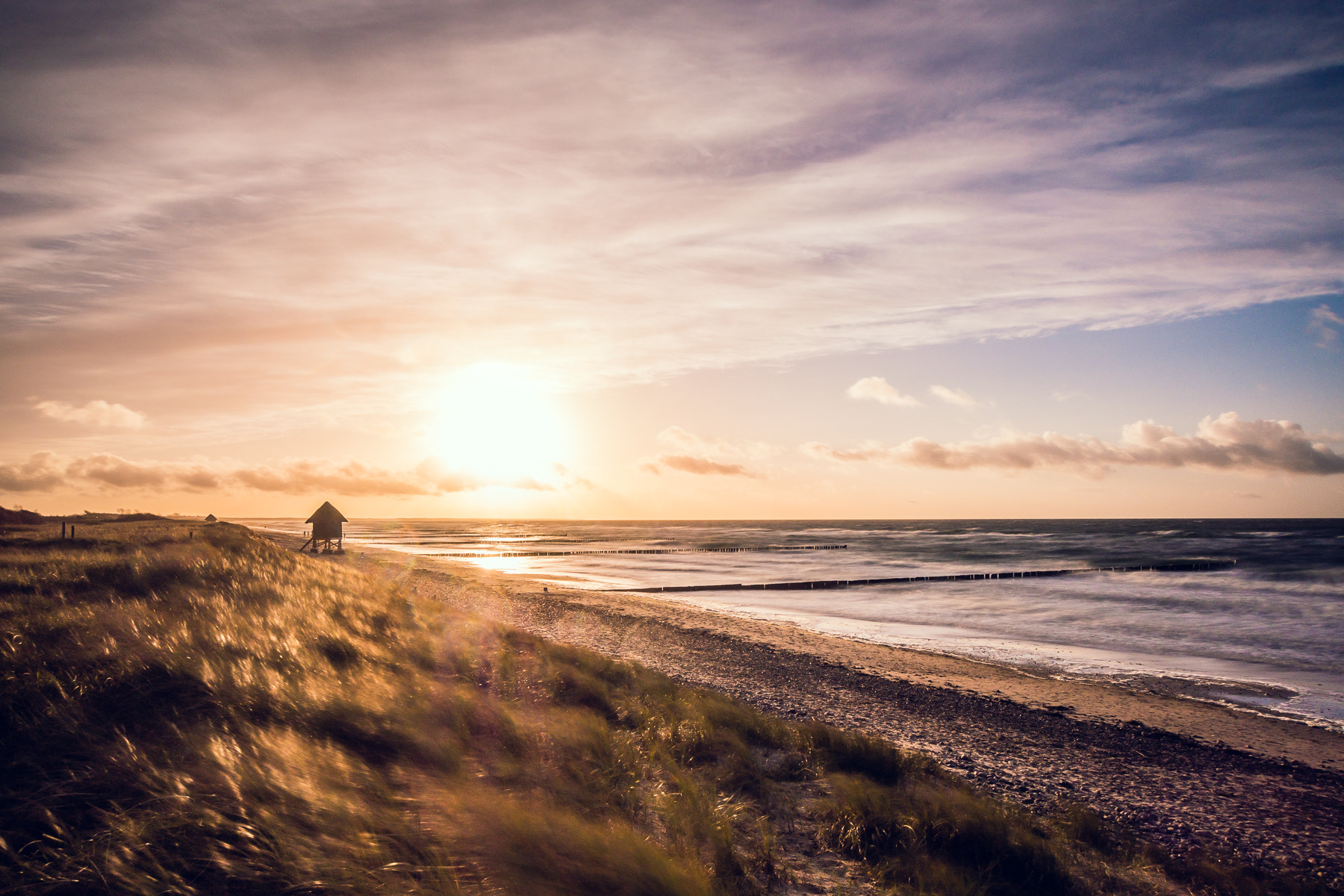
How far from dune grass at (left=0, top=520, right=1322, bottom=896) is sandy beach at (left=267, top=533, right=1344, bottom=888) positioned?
4.69ft

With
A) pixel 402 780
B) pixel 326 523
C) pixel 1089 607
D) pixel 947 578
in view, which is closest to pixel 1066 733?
pixel 402 780

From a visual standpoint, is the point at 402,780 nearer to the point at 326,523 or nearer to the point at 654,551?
the point at 326,523

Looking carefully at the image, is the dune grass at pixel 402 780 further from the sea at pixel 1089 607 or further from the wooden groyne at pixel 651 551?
the wooden groyne at pixel 651 551

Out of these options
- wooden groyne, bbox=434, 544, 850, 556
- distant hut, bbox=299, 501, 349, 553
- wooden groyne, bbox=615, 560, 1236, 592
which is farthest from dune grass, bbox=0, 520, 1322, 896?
wooden groyne, bbox=434, 544, 850, 556

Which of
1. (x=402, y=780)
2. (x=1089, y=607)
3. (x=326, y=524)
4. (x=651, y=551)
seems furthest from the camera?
(x=651, y=551)

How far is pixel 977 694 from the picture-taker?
14172 millimetres

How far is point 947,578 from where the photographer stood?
4466cm

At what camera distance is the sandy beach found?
7977 millimetres

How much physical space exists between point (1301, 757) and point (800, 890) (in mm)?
10869

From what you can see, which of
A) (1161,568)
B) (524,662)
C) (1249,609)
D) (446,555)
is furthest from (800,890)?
(446,555)

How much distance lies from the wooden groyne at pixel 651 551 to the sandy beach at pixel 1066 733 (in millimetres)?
52269

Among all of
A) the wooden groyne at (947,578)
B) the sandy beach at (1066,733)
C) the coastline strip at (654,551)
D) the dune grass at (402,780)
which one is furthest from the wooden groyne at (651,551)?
the dune grass at (402,780)

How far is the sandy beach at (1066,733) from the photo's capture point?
7977mm

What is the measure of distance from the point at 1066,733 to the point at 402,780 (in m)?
11.4
